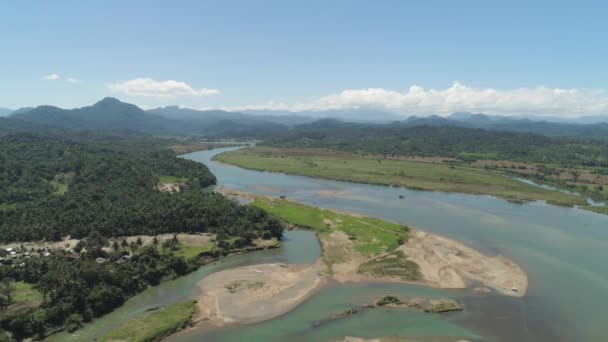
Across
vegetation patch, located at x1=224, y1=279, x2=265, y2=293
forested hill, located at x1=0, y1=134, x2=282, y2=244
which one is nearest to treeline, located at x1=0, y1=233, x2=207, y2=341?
vegetation patch, located at x1=224, y1=279, x2=265, y2=293

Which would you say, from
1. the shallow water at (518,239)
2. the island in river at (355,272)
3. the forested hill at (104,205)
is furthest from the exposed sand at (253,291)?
the forested hill at (104,205)

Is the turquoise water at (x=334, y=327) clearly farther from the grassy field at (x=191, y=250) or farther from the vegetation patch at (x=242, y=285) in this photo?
the grassy field at (x=191, y=250)

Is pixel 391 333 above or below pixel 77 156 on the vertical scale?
below

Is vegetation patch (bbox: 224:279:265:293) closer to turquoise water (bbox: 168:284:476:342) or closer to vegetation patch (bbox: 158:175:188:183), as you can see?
turquoise water (bbox: 168:284:476:342)

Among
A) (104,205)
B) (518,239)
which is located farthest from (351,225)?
(104,205)

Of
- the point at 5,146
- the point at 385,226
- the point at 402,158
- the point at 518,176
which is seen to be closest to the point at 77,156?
the point at 5,146

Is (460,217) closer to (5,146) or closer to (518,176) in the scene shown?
(518,176)

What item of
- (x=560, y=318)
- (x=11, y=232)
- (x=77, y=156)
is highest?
(x=77, y=156)
